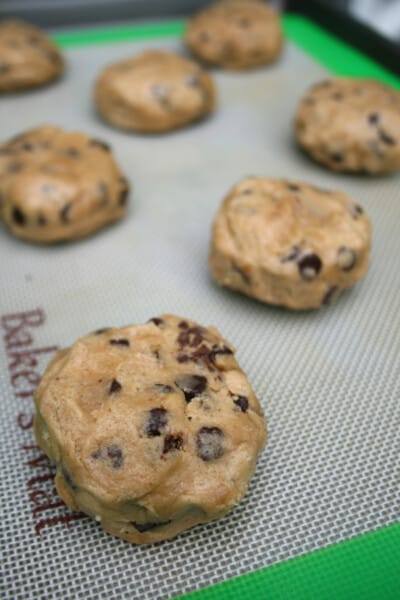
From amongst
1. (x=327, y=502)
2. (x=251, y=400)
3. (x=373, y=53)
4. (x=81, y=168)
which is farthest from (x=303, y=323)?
(x=373, y=53)

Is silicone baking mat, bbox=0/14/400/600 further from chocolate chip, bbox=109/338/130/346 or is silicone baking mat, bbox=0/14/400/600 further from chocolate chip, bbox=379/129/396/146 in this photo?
chocolate chip, bbox=109/338/130/346

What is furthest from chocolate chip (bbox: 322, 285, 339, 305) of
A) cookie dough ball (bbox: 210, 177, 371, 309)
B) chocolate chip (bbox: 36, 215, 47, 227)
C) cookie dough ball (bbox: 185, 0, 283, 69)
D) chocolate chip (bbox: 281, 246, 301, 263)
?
cookie dough ball (bbox: 185, 0, 283, 69)

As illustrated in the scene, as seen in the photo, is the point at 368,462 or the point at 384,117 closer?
the point at 368,462

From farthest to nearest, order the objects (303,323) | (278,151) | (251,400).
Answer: (278,151) < (303,323) < (251,400)

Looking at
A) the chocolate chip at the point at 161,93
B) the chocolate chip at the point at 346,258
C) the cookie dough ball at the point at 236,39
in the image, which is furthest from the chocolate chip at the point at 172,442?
the cookie dough ball at the point at 236,39

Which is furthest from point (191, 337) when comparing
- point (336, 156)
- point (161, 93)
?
point (161, 93)

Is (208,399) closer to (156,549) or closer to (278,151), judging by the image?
(156,549)
